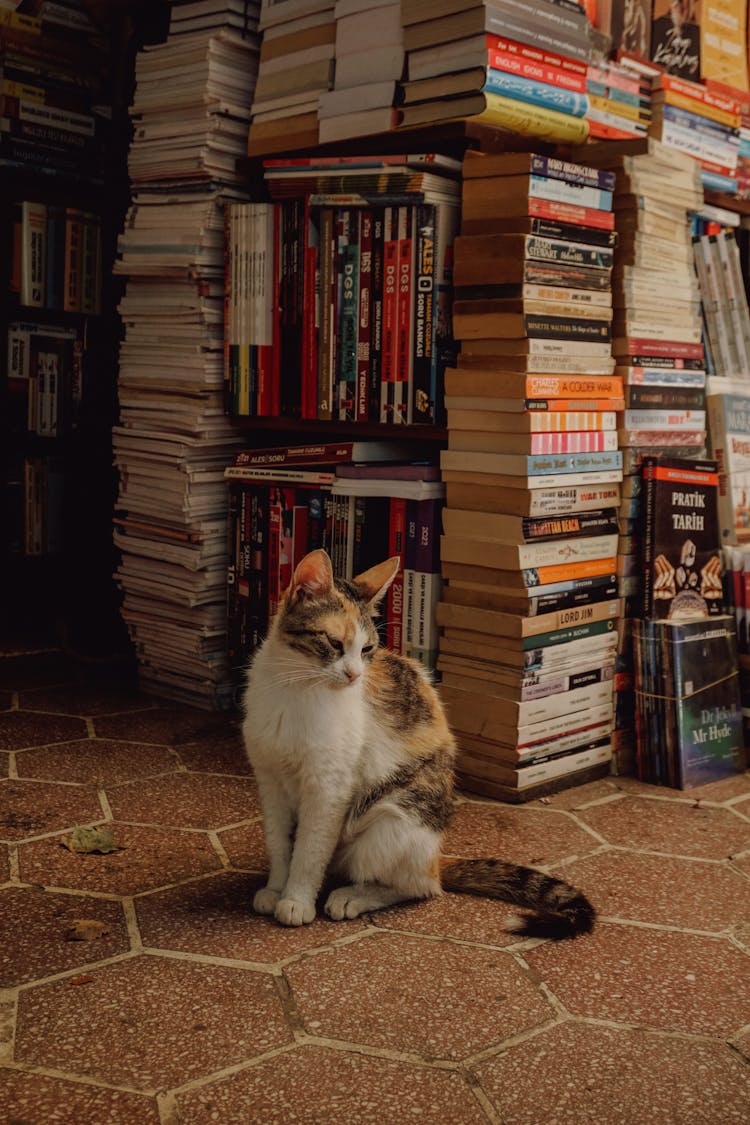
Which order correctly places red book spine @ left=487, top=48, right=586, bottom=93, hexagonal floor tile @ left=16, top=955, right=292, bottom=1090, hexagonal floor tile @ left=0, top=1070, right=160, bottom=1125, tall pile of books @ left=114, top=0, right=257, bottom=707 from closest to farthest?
hexagonal floor tile @ left=0, top=1070, right=160, bottom=1125, hexagonal floor tile @ left=16, top=955, right=292, bottom=1090, red book spine @ left=487, top=48, right=586, bottom=93, tall pile of books @ left=114, top=0, right=257, bottom=707

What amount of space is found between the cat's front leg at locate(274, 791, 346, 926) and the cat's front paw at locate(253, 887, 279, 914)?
0.11 feet

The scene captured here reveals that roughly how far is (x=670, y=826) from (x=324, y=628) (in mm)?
1209

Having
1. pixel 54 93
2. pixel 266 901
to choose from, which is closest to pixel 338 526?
pixel 266 901

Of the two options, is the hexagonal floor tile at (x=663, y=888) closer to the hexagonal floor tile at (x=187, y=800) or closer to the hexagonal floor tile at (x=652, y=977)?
the hexagonal floor tile at (x=652, y=977)

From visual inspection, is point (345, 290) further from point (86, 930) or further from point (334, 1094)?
point (334, 1094)

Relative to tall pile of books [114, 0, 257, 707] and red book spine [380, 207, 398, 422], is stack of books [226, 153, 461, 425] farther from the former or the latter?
tall pile of books [114, 0, 257, 707]

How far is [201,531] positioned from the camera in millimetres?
3570

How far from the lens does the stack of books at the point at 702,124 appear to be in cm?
350

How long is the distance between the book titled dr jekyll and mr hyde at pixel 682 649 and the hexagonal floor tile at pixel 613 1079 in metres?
1.36

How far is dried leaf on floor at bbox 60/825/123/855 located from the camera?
8.38ft

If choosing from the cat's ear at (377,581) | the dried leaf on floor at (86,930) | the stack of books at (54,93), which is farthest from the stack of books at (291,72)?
the dried leaf on floor at (86,930)

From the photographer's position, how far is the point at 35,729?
11.1 feet

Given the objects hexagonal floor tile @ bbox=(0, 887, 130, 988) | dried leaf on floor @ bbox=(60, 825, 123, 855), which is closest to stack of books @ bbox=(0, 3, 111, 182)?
dried leaf on floor @ bbox=(60, 825, 123, 855)

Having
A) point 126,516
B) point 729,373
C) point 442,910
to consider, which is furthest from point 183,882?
point 729,373
